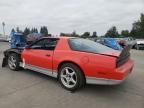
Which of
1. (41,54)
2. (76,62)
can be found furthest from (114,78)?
(41,54)

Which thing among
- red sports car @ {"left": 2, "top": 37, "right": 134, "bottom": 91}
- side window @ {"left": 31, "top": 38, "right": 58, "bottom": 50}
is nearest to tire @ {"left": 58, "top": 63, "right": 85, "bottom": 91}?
red sports car @ {"left": 2, "top": 37, "right": 134, "bottom": 91}

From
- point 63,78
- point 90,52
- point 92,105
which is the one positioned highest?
point 90,52

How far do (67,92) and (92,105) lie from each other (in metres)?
0.87

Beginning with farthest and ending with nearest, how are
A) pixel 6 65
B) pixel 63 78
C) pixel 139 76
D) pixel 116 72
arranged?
pixel 6 65, pixel 139 76, pixel 63 78, pixel 116 72

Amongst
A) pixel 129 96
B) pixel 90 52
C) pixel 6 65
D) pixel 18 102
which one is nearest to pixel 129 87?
pixel 129 96

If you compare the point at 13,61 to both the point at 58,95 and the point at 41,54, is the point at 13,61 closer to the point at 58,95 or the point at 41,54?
the point at 41,54

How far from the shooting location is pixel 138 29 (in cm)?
6431

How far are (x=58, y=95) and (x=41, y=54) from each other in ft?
4.82

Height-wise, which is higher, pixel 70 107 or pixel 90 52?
pixel 90 52

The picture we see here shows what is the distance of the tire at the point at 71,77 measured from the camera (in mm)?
4457

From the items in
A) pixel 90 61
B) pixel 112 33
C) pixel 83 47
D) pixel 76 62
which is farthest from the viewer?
pixel 112 33

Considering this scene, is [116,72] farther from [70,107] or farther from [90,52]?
[70,107]

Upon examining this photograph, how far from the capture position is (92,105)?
12.7 ft

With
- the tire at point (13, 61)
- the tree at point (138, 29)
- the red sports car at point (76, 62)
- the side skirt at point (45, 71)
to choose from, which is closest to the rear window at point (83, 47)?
the red sports car at point (76, 62)
